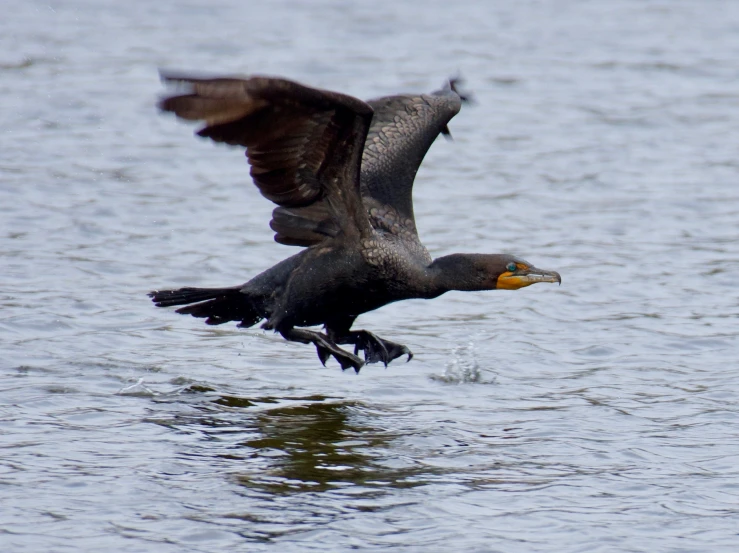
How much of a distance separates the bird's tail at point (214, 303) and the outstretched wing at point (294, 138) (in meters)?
0.42

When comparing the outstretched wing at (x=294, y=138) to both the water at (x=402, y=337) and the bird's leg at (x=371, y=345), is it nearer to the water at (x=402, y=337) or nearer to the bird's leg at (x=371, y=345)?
the bird's leg at (x=371, y=345)

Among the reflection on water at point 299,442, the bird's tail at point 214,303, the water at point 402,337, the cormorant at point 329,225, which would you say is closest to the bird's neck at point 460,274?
the cormorant at point 329,225

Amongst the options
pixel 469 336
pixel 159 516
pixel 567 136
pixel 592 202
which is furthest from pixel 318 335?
pixel 567 136

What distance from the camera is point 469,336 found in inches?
302

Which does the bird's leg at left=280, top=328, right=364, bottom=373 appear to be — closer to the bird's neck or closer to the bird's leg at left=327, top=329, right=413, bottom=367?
the bird's leg at left=327, top=329, right=413, bottom=367

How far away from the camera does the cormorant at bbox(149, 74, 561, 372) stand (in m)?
5.56

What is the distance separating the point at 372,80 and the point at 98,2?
19.2ft

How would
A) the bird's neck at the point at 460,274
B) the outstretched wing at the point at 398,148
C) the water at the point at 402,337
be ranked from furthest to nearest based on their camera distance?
the outstretched wing at the point at 398,148
the bird's neck at the point at 460,274
the water at the point at 402,337

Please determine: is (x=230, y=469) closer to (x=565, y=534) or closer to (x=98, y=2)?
(x=565, y=534)

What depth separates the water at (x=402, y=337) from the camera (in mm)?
4957

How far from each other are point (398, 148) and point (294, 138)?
162 cm

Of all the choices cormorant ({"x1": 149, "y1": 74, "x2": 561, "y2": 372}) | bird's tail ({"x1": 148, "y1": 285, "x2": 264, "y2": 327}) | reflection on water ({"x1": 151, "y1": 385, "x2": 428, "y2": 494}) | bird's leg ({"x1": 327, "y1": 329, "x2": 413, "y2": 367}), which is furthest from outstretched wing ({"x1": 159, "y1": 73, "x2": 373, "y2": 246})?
reflection on water ({"x1": 151, "y1": 385, "x2": 428, "y2": 494})

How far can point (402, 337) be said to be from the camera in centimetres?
778

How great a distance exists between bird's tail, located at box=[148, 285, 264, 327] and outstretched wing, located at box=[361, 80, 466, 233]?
822 mm
